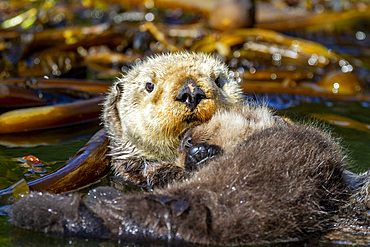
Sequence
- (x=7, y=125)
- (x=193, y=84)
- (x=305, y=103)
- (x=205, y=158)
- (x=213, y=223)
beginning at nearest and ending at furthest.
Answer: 1. (x=213, y=223)
2. (x=205, y=158)
3. (x=193, y=84)
4. (x=7, y=125)
5. (x=305, y=103)

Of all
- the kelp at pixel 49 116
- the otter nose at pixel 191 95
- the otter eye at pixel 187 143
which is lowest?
the kelp at pixel 49 116

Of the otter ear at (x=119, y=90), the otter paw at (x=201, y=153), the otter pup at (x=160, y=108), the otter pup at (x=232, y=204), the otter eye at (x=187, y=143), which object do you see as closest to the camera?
the otter pup at (x=232, y=204)

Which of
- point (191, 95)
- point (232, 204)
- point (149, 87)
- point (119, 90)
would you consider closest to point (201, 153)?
point (191, 95)

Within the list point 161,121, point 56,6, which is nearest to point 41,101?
point 161,121

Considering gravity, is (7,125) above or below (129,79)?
below

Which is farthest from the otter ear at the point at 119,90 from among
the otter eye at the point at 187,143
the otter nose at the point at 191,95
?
the otter eye at the point at 187,143

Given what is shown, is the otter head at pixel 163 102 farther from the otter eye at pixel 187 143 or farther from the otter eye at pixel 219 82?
the otter eye at pixel 187 143

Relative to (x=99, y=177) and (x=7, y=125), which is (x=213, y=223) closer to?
(x=99, y=177)

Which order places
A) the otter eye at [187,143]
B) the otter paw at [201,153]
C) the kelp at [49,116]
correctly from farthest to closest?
the kelp at [49,116]
the otter eye at [187,143]
the otter paw at [201,153]
